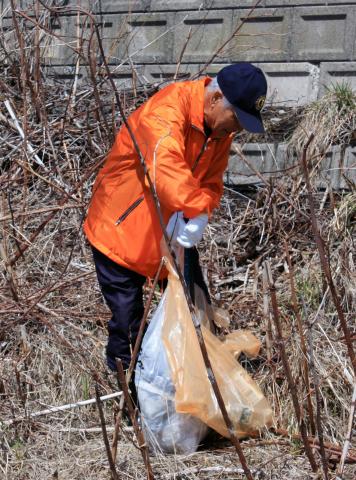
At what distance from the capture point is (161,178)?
3088 mm

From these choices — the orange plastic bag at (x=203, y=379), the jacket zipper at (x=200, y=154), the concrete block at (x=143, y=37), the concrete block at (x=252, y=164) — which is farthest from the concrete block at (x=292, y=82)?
the orange plastic bag at (x=203, y=379)

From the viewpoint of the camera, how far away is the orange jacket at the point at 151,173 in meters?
3.20

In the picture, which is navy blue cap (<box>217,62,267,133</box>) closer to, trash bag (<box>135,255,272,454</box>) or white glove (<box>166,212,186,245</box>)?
white glove (<box>166,212,186,245</box>)

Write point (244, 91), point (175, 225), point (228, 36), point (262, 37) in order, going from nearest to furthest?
point (244, 91), point (175, 225), point (262, 37), point (228, 36)

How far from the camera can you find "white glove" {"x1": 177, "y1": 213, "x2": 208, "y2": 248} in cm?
329

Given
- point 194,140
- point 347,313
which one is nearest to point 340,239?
point 347,313

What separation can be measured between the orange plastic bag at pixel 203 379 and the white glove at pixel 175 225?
149 mm

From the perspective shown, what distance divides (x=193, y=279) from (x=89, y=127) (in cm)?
239

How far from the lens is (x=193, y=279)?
3799 mm

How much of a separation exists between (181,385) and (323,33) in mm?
3359

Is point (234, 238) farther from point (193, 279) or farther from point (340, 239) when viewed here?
point (193, 279)

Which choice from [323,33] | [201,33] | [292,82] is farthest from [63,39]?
[323,33]

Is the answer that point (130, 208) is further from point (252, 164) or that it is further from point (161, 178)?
point (252, 164)

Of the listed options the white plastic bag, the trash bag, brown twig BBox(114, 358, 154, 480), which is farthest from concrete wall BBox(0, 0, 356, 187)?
brown twig BBox(114, 358, 154, 480)
